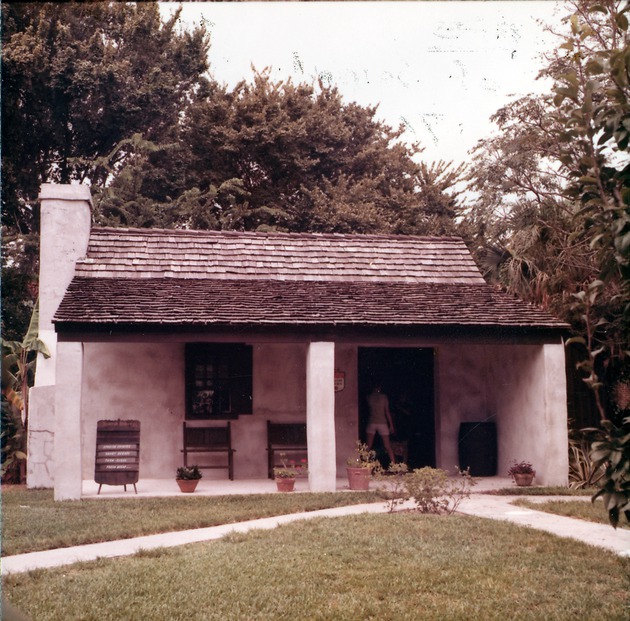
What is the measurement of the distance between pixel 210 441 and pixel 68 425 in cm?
320

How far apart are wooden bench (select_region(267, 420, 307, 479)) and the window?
1.96ft

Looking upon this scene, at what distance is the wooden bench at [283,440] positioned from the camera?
1456 cm

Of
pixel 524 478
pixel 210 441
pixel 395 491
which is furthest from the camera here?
pixel 210 441

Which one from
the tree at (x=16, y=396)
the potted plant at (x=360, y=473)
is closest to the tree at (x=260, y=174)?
the tree at (x=16, y=396)

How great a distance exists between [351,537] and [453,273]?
29.6 feet

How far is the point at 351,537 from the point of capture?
8148mm

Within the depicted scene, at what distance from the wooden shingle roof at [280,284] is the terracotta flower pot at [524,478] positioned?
96.0 inches

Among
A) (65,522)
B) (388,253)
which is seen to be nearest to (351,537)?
(65,522)

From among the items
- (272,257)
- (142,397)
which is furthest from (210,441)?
(272,257)

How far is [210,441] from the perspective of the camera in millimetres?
14578

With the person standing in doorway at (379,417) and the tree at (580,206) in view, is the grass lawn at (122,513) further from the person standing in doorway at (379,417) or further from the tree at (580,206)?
the tree at (580,206)

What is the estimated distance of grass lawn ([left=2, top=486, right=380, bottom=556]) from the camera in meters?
8.52

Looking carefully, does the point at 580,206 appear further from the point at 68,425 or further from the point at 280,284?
the point at 280,284

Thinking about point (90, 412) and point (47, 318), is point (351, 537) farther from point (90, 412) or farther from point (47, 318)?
point (47, 318)
